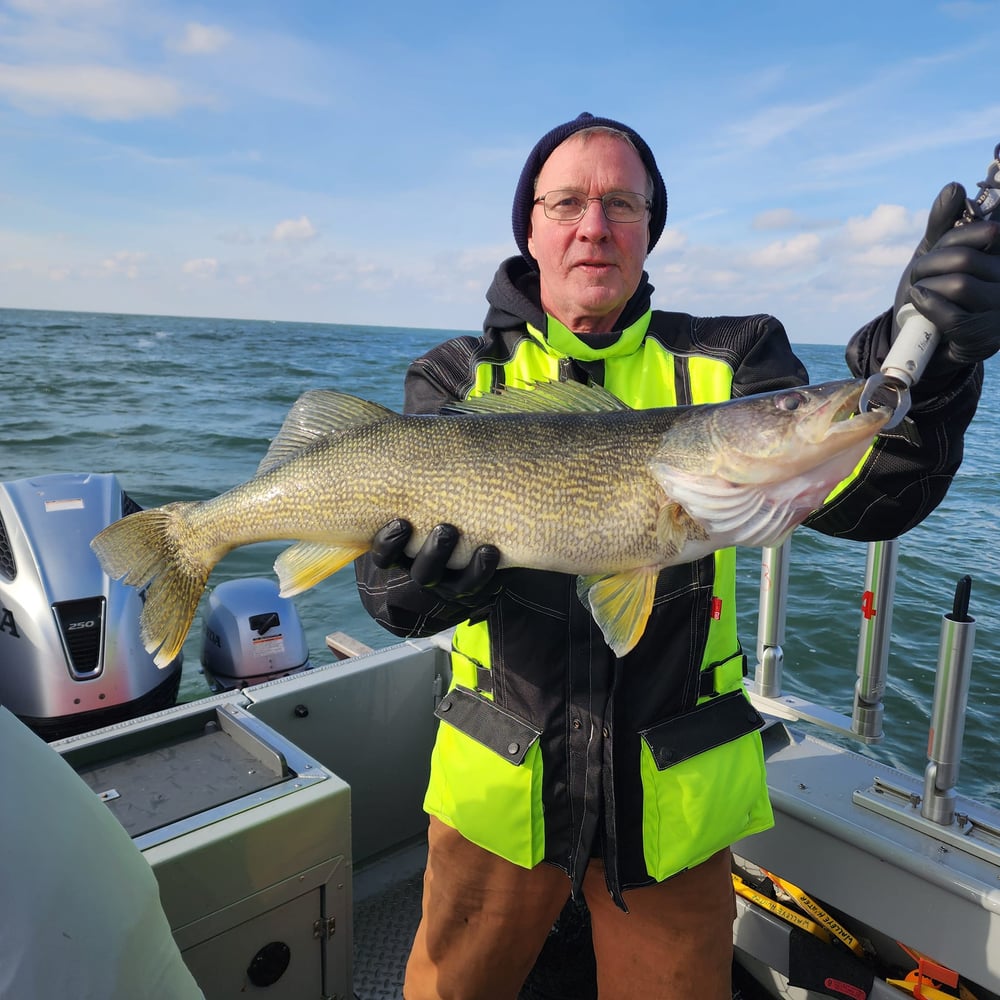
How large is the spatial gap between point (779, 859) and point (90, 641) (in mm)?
3107

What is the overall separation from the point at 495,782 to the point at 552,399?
117 cm

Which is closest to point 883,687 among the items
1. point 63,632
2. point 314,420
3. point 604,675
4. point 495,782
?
point 604,675

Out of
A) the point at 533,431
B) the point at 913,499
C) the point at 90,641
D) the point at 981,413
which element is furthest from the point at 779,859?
the point at 981,413

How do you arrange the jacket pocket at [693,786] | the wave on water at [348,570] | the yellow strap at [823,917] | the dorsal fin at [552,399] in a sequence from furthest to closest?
1. the wave on water at [348,570]
2. the yellow strap at [823,917]
3. the dorsal fin at [552,399]
4. the jacket pocket at [693,786]

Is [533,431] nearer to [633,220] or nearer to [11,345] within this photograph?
[633,220]

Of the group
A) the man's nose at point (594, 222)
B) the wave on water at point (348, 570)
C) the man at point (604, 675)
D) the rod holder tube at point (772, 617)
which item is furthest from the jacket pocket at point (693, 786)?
the wave on water at point (348, 570)

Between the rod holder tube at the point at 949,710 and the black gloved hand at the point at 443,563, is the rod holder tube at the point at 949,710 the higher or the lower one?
the lower one

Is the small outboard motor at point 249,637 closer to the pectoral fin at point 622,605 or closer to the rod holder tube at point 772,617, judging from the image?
the rod holder tube at point 772,617

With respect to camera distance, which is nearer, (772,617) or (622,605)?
(622,605)

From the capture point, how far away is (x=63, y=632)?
3566mm

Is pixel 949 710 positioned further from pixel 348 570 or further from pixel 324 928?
pixel 348 570

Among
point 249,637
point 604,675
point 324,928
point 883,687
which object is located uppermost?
point 604,675

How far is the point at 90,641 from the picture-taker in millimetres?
3605

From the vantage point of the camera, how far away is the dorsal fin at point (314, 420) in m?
2.63
